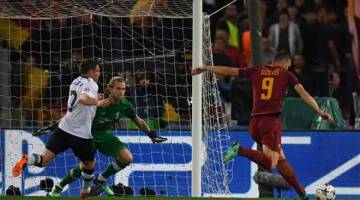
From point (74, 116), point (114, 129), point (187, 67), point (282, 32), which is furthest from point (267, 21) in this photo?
point (74, 116)

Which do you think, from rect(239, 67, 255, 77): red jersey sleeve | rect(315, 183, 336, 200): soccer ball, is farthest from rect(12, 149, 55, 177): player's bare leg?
rect(315, 183, 336, 200): soccer ball

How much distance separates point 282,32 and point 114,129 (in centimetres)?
396

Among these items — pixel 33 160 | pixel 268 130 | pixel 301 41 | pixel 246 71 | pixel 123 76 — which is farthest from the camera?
pixel 301 41

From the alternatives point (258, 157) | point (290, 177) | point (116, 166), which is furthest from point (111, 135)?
point (290, 177)

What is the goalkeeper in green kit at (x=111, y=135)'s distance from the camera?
14.7 m

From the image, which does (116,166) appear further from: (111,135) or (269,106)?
(269,106)

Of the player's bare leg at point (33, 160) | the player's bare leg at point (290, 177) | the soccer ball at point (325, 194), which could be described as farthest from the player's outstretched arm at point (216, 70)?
the player's bare leg at point (33, 160)

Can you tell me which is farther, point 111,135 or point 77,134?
point 111,135

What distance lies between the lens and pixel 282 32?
61.3ft

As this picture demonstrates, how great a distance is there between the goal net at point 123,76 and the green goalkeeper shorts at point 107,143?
1.38 m

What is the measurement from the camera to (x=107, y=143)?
48.7ft

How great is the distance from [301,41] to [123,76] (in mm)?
3684

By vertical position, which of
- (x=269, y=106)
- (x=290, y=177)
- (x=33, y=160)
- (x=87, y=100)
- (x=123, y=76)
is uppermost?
(x=123, y=76)

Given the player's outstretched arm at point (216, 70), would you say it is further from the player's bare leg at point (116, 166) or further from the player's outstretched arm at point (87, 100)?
the player's bare leg at point (116, 166)
